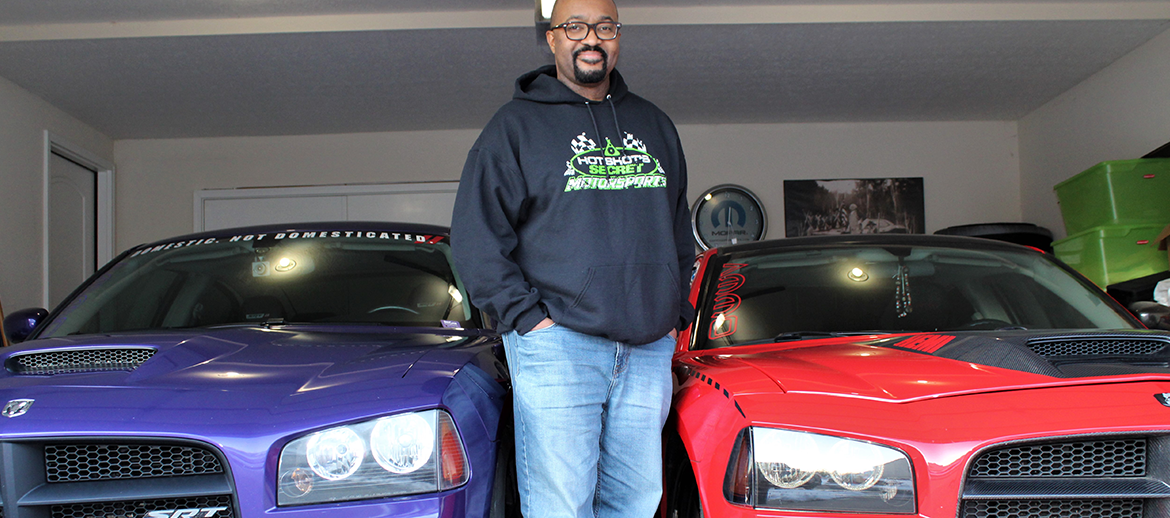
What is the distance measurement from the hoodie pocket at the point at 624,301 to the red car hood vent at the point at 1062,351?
59 centimetres

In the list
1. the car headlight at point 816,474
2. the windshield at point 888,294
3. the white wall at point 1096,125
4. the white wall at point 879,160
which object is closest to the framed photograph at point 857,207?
the white wall at point 879,160

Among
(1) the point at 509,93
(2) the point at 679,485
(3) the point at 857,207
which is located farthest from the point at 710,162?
(2) the point at 679,485

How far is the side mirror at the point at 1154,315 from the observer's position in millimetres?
2238

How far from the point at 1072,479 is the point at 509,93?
634 centimetres

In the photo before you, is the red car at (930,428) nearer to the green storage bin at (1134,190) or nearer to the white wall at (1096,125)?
the green storage bin at (1134,190)

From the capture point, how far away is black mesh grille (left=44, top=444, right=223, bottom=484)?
1.42m

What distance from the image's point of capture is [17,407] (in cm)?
143

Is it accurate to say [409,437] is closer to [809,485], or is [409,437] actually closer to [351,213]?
[809,485]

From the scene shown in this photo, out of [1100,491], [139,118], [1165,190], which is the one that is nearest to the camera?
[1100,491]

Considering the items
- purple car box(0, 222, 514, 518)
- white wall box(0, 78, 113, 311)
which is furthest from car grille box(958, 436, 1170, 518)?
white wall box(0, 78, 113, 311)

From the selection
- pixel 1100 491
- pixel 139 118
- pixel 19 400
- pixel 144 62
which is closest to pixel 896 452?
pixel 1100 491

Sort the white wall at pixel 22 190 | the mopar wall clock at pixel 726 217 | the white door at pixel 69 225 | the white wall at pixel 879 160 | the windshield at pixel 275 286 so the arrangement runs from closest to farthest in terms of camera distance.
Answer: the windshield at pixel 275 286 → the white wall at pixel 22 190 → the white door at pixel 69 225 → the mopar wall clock at pixel 726 217 → the white wall at pixel 879 160

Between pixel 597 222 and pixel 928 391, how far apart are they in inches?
29.3

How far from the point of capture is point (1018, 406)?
1.33 m
